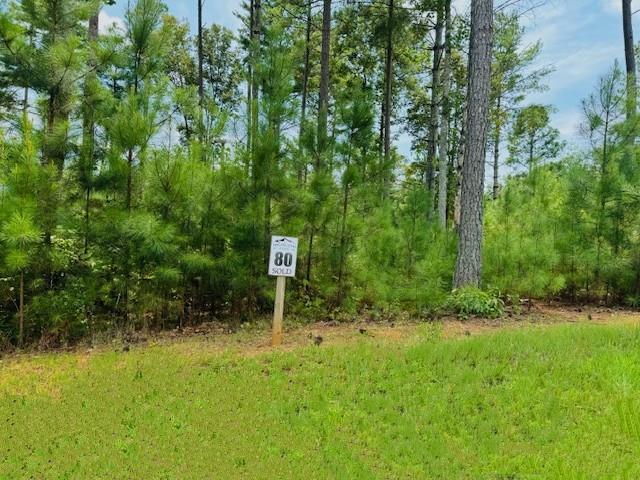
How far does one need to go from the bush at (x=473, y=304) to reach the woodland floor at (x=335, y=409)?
1177 mm

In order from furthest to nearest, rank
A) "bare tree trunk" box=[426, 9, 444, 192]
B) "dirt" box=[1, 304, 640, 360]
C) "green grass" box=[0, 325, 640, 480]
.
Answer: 1. "bare tree trunk" box=[426, 9, 444, 192]
2. "dirt" box=[1, 304, 640, 360]
3. "green grass" box=[0, 325, 640, 480]

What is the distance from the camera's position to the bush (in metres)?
6.30

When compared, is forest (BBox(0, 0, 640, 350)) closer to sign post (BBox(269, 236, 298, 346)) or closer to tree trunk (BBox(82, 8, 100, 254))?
tree trunk (BBox(82, 8, 100, 254))

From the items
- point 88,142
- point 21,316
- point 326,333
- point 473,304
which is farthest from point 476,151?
point 21,316

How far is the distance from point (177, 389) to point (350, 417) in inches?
59.5

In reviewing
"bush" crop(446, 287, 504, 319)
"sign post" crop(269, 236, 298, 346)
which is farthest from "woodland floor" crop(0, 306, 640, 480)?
"bush" crop(446, 287, 504, 319)

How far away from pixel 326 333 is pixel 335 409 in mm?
2106

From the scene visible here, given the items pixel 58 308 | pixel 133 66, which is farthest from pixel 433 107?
pixel 58 308

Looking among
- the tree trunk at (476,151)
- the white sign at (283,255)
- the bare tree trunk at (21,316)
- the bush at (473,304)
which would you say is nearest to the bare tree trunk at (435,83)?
the tree trunk at (476,151)

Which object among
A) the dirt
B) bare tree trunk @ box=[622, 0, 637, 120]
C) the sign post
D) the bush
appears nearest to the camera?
the sign post

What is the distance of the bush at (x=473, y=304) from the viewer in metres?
6.30

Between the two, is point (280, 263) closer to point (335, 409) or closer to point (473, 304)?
point (335, 409)

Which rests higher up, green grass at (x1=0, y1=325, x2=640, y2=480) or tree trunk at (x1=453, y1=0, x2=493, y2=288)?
tree trunk at (x1=453, y1=0, x2=493, y2=288)

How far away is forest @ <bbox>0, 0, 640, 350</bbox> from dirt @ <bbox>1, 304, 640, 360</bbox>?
349 millimetres
